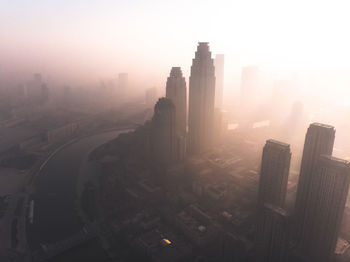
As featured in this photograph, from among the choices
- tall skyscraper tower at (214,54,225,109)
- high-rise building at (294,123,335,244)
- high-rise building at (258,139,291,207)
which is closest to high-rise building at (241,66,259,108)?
tall skyscraper tower at (214,54,225,109)

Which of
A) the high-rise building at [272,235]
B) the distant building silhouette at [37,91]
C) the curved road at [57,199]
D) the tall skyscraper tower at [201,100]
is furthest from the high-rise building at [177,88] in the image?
the distant building silhouette at [37,91]

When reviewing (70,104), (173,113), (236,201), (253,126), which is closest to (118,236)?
(236,201)

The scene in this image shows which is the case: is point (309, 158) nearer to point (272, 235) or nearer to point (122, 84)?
point (272, 235)

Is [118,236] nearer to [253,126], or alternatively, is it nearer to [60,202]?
[60,202]

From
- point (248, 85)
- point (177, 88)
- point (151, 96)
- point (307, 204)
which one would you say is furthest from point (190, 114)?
point (248, 85)

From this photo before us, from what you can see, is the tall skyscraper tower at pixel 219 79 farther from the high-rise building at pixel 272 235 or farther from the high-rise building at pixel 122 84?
the high-rise building at pixel 272 235

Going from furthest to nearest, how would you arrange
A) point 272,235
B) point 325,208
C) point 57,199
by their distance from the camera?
point 57,199 → point 325,208 → point 272,235
